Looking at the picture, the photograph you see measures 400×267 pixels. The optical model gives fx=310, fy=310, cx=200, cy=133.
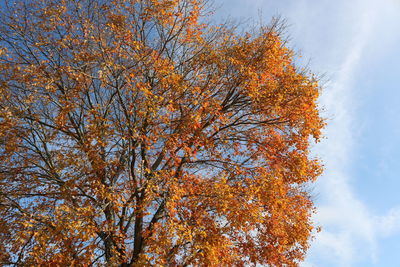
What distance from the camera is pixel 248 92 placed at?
12.4m

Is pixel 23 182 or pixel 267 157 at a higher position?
pixel 267 157

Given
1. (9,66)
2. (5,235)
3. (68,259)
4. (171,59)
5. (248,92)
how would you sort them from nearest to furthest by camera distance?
(68,259) → (5,235) → (9,66) → (248,92) → (171,59)

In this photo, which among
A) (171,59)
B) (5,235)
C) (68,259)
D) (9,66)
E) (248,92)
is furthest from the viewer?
(171,59)

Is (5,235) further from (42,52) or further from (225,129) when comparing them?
(225,129)

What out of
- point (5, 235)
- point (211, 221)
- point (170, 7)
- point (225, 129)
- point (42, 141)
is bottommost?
point (5, 235)

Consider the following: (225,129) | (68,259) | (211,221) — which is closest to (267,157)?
(225,129)

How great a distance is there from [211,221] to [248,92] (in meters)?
5.17

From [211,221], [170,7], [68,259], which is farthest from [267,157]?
[68,259]

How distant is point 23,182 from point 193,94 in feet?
22.9

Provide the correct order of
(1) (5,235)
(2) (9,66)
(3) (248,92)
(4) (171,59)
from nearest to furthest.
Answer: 1. (1) (5,235)
2. (2) (9,66)
3. (3) (248,92)
4. (4) (171,59)

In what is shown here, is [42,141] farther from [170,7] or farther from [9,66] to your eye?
[170,7]

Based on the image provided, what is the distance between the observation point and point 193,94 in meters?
12.1

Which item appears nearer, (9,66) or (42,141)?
(42,141)

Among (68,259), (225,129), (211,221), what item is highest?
(225,129)
